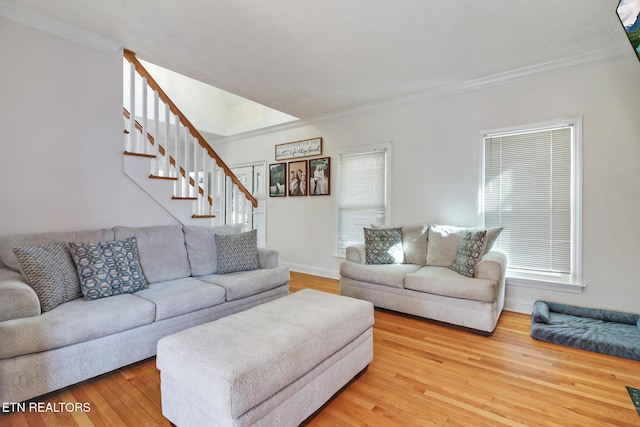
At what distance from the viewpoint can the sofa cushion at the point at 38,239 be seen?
2.15 m

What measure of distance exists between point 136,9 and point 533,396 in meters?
3.85

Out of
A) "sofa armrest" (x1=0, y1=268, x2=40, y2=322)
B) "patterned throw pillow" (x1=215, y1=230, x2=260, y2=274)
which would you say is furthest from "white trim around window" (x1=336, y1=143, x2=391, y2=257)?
"sofa armrest" (x1=0, y1=268, x2=40, y2=322)

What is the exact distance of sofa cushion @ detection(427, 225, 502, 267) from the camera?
10.9 feet

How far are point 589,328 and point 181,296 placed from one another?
11.3ft

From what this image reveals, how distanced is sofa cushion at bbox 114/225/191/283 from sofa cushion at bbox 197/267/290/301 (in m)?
0.24

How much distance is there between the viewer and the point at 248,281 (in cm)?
284

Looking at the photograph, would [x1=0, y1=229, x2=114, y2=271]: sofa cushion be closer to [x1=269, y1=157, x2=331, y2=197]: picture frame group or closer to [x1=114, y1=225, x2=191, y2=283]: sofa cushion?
[x1=114, y1=225, x2=191, y2=283]: sofa cushion

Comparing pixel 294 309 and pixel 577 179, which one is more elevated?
pixel 577 179

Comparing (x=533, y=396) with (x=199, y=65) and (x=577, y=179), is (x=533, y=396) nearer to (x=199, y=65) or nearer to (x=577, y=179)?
(x=577, y=179)

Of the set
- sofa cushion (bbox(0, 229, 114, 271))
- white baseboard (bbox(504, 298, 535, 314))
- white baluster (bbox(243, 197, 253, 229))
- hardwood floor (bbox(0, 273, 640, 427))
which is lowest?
hardwood floor (bbox(0, 273, 640, 427))

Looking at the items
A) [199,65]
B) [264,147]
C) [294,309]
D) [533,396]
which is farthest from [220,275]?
[264,147]

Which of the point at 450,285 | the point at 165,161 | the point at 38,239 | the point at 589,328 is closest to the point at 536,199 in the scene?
the point at 589,328

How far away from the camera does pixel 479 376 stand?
204cm

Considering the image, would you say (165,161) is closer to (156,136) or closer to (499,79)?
(156,136)
